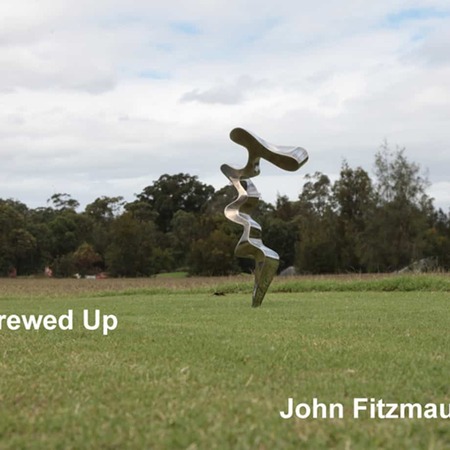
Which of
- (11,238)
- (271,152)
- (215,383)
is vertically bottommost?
(215,383)

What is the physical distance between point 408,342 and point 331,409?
2727mm

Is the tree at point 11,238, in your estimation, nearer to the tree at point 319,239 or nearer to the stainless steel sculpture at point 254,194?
the tree at point 319,239

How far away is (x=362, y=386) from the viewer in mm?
4078

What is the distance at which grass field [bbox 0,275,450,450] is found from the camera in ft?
10.1

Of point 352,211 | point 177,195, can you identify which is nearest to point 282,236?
point 352,211

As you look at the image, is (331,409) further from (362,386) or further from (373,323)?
(373,323)

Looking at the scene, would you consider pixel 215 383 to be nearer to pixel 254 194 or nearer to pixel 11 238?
pixel 254 194

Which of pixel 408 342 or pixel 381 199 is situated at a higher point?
pixel 381 199

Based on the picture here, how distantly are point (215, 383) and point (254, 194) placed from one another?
25.1 ft

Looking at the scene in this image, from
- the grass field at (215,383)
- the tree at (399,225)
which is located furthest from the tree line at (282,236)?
the grass field at (215,383)

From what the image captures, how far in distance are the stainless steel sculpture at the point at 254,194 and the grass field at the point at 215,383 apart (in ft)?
11.2

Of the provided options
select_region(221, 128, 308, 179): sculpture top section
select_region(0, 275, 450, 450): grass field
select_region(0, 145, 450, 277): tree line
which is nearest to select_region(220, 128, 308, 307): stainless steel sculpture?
select_region(221, 128, 308, 179): sculpture top section

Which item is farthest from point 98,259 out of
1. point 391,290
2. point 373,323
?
point 373,323

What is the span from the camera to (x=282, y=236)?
168 ft
